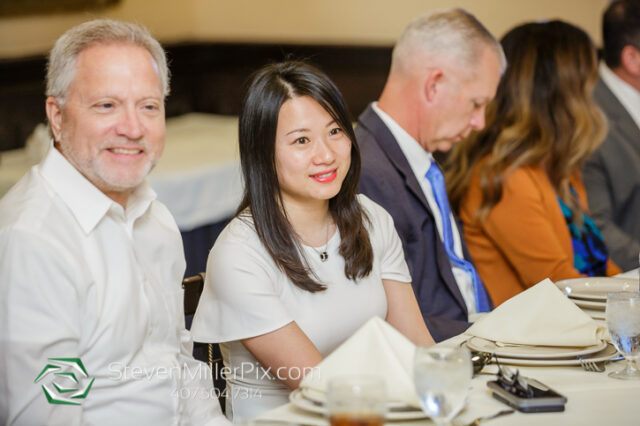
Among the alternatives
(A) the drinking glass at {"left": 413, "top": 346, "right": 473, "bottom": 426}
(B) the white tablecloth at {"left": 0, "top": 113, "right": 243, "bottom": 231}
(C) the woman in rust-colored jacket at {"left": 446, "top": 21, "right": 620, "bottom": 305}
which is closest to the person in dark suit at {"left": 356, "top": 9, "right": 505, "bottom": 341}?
(C) the woman in rust-colored jacket at {"left": 446, "top": 21, "right": 620, "bottom": 305}

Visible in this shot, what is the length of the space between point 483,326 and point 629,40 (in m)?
2.52

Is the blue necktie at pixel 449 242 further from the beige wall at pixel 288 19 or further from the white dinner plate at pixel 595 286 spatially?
the beige wall at pixel 288 19

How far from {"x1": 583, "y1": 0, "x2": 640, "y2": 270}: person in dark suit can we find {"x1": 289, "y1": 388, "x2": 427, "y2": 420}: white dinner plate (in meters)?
2.22

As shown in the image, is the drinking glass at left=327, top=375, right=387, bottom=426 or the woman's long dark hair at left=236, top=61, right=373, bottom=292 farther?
the woman's long dark hair at left=236, top=61, right=373, bottom=292

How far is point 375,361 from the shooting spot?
1.42 metres

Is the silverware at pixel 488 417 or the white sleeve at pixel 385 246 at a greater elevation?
the silverware at pixel 488 417

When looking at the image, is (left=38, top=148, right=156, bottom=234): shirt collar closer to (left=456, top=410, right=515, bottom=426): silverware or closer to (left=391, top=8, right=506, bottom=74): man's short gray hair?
(left=456, top=410, right=515, bottom=426): silverware

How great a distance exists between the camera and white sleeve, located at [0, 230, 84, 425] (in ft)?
4.96

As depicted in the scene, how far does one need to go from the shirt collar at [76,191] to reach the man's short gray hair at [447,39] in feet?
4.62

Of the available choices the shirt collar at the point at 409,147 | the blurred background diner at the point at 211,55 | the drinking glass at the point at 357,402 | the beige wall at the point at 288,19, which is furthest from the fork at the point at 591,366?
the beige wall at the point at 288,19

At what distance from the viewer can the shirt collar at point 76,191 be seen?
1671mm

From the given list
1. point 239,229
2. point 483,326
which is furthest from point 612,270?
point 239,229

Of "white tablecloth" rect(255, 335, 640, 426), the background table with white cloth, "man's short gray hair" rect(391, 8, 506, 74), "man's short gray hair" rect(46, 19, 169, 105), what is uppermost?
"man's short gray hair" rect(46, 19, 169, 105)

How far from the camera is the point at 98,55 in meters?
1.73
